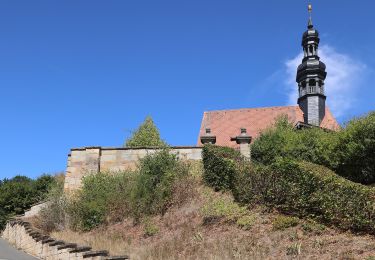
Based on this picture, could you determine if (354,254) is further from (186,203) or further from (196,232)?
(186,203)

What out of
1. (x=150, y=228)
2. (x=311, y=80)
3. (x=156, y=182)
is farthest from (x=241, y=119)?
(x=150, y=228)

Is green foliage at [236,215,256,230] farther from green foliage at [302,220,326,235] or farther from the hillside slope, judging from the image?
green foliage at [302,220,326,235]

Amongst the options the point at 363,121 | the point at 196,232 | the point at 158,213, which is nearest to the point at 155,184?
the point at 158,213

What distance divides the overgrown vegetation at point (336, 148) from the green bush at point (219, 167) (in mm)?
2534

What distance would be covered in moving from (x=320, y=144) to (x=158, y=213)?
8180 mm

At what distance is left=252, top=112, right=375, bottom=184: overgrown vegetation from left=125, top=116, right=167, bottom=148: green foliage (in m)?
12.2

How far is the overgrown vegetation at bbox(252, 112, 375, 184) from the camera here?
17.9 metres

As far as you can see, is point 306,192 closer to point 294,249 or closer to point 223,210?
point 294,249

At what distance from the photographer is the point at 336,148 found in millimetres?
Result: 18922

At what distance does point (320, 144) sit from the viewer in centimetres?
2002

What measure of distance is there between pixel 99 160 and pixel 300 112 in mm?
22133

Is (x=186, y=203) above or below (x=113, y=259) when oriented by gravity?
above

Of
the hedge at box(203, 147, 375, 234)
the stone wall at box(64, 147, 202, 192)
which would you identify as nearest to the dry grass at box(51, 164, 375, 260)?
the hedge at box(203, 147, 375, 234)

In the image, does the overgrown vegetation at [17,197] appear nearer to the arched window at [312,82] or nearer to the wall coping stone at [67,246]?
the wall coping stone at [67,246]
